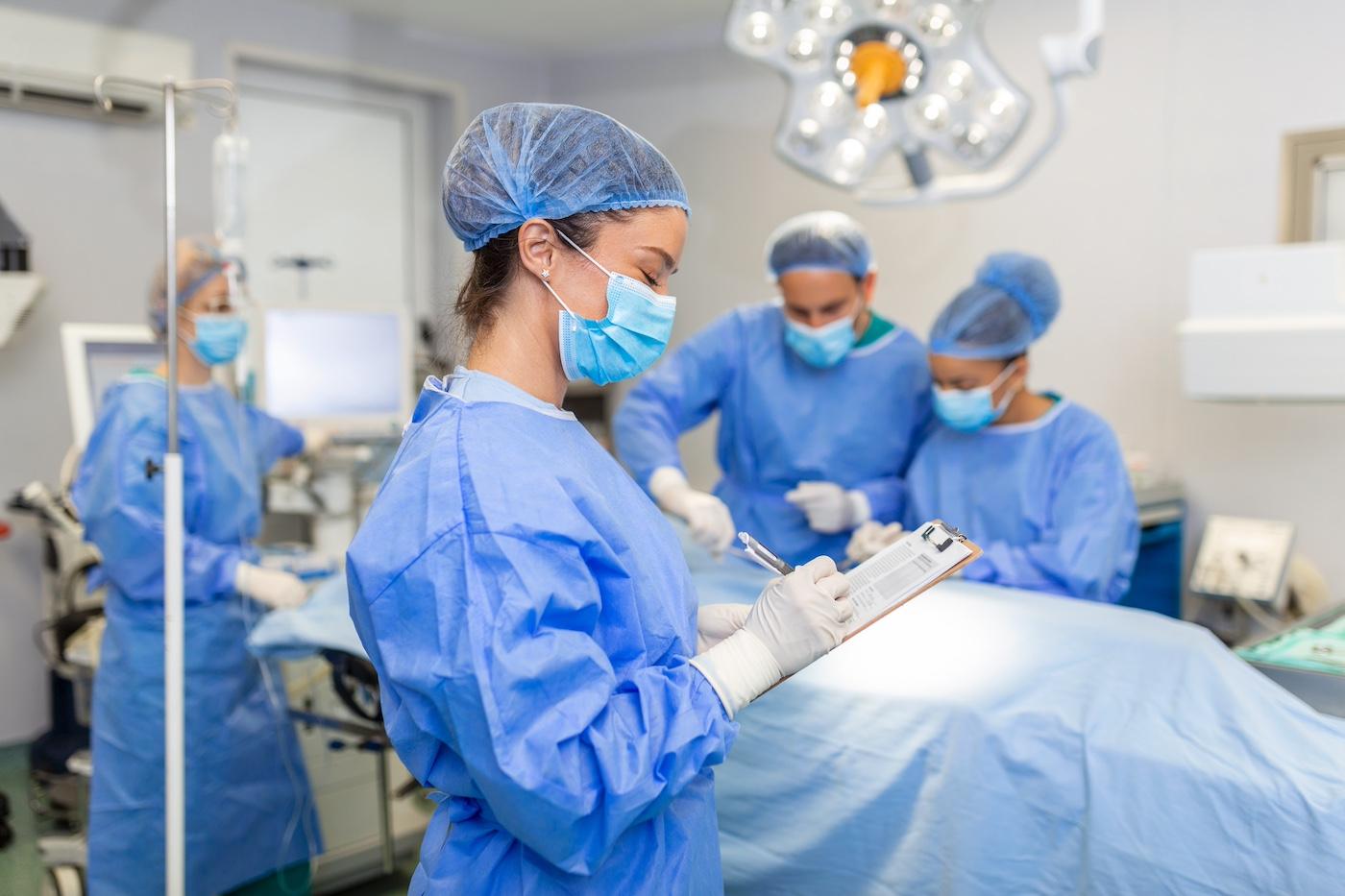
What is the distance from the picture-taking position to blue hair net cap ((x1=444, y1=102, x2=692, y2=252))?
944 millimetres

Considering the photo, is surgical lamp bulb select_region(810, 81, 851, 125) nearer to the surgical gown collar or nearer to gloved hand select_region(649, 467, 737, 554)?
gloved hand select_region(649, 467, 737, 554)

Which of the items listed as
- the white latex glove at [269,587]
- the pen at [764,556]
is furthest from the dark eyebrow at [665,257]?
the white latex glove at [269,587]

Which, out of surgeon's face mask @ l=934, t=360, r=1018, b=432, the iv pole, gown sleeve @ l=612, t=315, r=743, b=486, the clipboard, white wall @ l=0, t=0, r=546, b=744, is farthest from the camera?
white wall @ l=0, t=0, r=546, b=744

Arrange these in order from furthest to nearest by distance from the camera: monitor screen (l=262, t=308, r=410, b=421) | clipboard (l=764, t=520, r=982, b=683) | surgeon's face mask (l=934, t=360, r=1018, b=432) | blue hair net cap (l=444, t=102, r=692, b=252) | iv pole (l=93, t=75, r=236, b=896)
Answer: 1. monitor screen (l=262, t=308, r=410, b=421)
2. surgeon's face mask (l=934, t=360, r=1018, b=432)
3. iv pole (l=93, t=75, r=236, b=896)
4. clipboard (l=764, t=520, r=982, b=683)
5. blue hair net cap (l=444, t=102, r=692, b=252)

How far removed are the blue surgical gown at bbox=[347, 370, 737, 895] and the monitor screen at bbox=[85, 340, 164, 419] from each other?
1802 mm

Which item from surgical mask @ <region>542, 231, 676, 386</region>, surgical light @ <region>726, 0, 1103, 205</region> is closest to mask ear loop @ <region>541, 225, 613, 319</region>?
surgical mask @ <region>542, 231, 676, 386</region>

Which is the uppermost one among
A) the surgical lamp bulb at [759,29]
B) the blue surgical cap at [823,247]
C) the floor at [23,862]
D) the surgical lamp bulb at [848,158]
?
the surgical lamp bulb at [759,29]

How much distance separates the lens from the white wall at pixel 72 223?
9.52 ft

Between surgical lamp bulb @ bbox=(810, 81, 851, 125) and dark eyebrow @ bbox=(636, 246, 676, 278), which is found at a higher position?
surgical lamp bulb @ bbox=(810, 81, 851, 125)

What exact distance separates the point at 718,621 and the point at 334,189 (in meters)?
3.13

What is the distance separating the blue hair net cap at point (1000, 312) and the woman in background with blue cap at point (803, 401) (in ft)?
0.82

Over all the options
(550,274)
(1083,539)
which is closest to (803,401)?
(1083,539)

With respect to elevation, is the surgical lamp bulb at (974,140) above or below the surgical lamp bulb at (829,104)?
below

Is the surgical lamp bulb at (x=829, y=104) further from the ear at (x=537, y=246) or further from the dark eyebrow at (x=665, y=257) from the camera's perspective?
the ear at (x=537, y=246)
